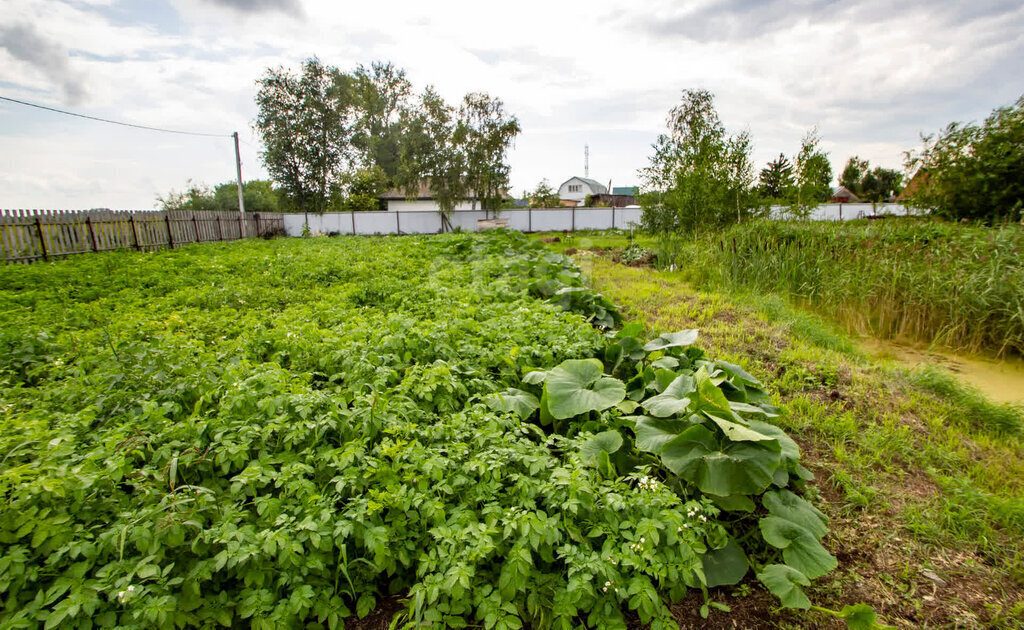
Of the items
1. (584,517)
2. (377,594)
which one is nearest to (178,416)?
(377,594)

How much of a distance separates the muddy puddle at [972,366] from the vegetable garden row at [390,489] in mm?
2425

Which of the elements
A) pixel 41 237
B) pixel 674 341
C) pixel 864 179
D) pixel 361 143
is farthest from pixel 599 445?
pixel 864 179

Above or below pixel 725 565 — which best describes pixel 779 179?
above

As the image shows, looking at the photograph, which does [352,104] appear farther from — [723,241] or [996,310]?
[996,310]

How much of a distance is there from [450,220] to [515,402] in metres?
22.7

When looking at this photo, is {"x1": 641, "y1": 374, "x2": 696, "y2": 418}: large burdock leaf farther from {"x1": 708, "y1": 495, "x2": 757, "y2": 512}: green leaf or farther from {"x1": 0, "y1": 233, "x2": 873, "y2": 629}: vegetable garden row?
{"x1": 708, "y1": 495, "x2": 757, "y2": 512}: green leaf

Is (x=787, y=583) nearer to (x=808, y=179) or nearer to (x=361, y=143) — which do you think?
(x=808, y=179)

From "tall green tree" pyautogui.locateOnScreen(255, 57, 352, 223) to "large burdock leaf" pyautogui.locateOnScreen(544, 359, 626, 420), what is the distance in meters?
26.9

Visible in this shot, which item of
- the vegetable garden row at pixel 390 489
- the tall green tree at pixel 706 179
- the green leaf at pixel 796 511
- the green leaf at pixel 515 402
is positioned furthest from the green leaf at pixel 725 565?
the tall green tree at pixel 706 179

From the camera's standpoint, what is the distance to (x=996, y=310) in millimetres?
4164

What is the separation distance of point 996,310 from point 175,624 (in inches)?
243

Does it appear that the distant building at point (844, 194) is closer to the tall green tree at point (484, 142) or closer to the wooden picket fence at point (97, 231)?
the tall green tree at point (484, 142)

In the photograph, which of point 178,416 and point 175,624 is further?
point 178,416

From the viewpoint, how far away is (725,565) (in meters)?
1.76
